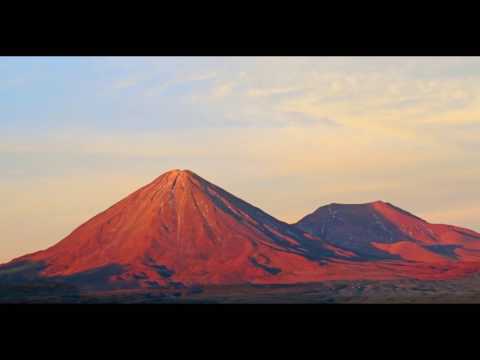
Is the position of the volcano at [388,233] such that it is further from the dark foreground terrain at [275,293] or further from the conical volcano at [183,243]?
the dark foreground terrain at [275,293]

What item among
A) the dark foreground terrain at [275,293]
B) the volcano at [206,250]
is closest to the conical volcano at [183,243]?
the volcano at [206,250]

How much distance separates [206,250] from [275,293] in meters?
20.9

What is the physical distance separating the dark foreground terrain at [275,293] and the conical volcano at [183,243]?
21.7ft

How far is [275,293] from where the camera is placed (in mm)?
100875

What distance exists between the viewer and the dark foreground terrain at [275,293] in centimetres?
9356
